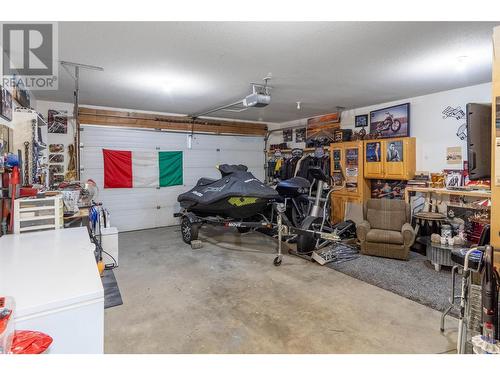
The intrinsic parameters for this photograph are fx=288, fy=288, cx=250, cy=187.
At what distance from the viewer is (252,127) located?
338 inches

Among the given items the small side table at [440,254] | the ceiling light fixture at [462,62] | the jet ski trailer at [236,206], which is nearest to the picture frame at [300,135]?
the jet ski trailer at [236,206]

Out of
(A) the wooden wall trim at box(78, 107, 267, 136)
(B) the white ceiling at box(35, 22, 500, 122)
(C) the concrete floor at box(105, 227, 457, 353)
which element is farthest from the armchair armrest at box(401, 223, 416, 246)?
(A) the wooden wall trim at box(78, 107, 267, 136)

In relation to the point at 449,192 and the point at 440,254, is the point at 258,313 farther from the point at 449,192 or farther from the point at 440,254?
the point at 449,192

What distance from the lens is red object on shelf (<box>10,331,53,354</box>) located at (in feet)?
3.17

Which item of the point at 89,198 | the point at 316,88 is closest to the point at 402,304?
the point at 316,88

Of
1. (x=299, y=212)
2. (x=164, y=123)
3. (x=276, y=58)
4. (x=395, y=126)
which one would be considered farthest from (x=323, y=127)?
(x=276, y=58)

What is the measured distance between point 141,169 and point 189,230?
95.9 inches

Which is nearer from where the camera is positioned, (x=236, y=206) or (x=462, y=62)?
(x=462, y=62)

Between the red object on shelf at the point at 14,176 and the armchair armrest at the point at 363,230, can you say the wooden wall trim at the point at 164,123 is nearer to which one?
the red object on shelf at the point at 14,176

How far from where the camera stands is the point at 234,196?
475 cm

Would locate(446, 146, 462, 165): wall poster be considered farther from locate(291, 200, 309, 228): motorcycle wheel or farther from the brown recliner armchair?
locate(291, 200, 309, 228): motorcycle wheel

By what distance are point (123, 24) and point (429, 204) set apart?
548cm

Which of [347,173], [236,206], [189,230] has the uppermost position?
[347,173]

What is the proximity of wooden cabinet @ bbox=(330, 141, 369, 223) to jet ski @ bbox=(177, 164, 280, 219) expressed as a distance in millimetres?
2318
